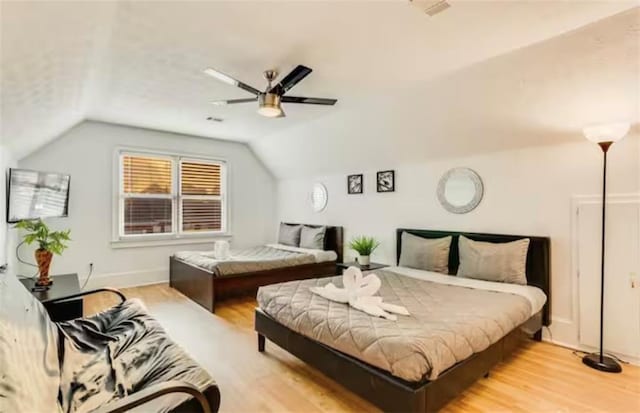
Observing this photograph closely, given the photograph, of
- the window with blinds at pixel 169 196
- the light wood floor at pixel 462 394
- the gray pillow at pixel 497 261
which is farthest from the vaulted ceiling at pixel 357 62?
the light wood floor at pixel 462 394

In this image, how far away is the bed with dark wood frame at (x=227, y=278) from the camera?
13.4ft

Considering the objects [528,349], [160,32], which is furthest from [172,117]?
[528,349]

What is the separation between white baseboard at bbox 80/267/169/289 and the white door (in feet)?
18.3

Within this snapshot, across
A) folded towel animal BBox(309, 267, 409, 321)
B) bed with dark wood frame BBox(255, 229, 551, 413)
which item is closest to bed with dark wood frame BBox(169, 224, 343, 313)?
bed with dark wood frame BBox(255, 229, 551, 413)

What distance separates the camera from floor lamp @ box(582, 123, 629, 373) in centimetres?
252

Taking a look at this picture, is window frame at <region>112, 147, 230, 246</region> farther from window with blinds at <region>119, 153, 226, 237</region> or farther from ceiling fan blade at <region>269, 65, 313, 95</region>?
ceiling fan blade at <region>269, 65, 313, 95</region>

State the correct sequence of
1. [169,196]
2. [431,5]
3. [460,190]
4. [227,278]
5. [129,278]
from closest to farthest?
[431,5]
[460,190]
[227,278]
[129,278]
[169,196]

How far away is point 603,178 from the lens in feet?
9.07

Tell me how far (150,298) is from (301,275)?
2092mm

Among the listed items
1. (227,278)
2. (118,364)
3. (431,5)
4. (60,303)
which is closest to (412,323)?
(118,364)

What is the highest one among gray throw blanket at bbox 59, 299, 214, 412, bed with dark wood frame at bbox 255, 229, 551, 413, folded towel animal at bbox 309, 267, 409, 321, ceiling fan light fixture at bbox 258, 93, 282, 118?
ceiling fan light fixture at bbox 258, 93, 282, 118

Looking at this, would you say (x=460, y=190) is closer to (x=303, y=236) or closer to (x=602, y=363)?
(x=602, y=363)

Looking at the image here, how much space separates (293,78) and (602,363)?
3.34 m

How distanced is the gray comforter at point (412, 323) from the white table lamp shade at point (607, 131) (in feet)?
4.61
